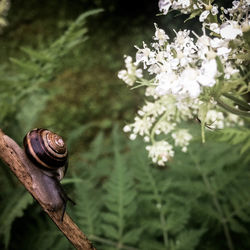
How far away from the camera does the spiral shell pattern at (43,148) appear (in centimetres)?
99

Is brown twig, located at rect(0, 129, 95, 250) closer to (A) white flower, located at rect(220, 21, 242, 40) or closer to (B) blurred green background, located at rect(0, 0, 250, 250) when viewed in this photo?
(B) blurred green background, located at rect(0, 0, 250, 250)

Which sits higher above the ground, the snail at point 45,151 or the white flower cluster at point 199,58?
the white flower cluster at point 199,58

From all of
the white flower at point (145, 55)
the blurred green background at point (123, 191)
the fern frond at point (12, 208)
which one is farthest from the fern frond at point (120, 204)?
the white flower at point (145, 55)

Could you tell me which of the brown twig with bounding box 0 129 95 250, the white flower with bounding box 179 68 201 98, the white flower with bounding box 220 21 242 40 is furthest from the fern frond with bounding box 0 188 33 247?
the white flower with bounding box 220 21 242 40

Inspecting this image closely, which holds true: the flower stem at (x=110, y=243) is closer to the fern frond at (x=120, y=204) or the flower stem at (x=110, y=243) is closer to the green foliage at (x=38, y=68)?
the fern frond at (x=120, y=204)

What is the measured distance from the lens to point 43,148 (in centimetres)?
99

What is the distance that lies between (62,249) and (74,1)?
6.87 m

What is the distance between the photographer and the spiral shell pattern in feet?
3.25

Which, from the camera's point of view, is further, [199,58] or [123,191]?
[123,191]

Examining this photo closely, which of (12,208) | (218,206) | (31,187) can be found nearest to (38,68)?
(12,208)

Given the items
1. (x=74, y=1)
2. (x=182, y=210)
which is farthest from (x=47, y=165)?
(x=74, y=1)

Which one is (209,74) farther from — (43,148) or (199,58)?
(43,148)

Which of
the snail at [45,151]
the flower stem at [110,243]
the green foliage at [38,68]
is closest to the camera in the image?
the snail at [45,151]

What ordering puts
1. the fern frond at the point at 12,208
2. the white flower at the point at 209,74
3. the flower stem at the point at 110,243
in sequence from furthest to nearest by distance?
the flower stem at the point at 110,243, the fern frond at the point at 12,208, the white flower at the point at 209,74
